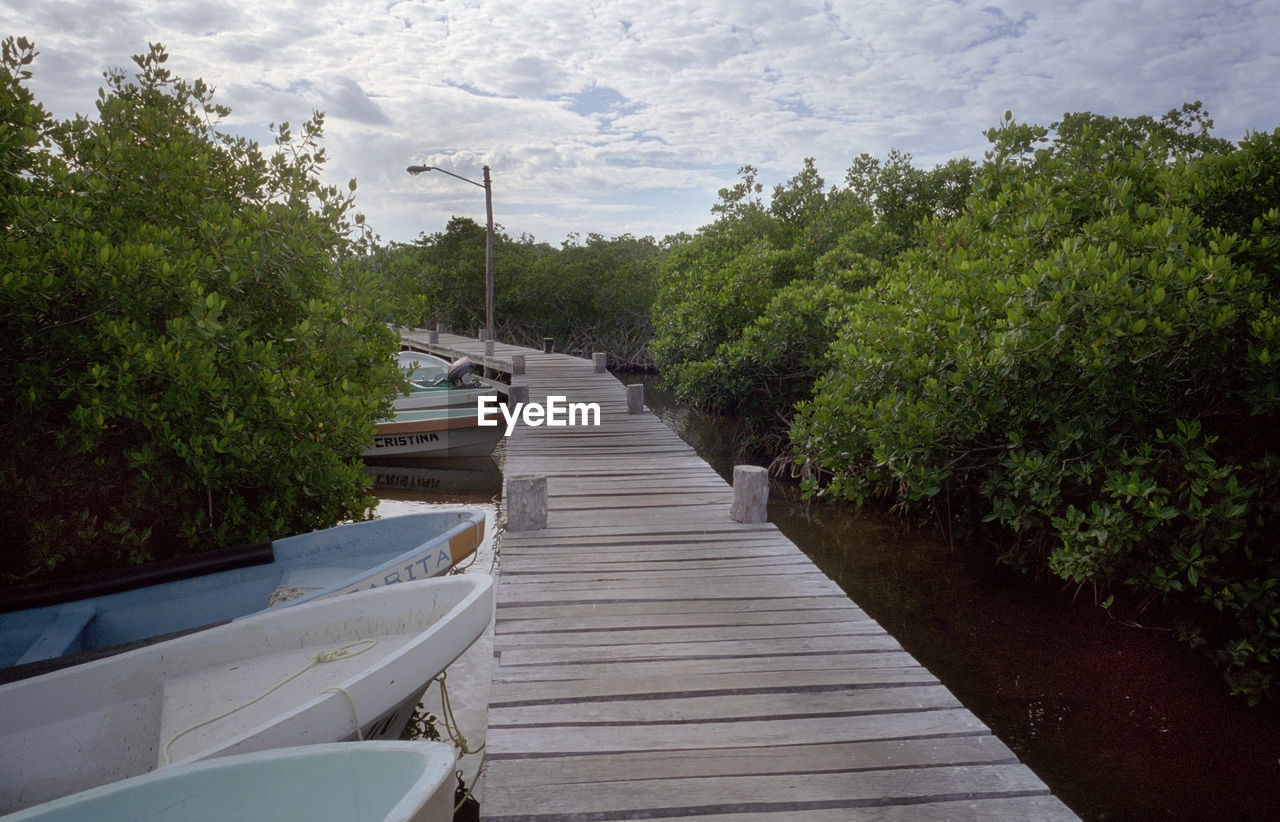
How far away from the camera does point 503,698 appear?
3.73 metres

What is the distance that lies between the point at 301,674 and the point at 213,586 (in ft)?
5.77

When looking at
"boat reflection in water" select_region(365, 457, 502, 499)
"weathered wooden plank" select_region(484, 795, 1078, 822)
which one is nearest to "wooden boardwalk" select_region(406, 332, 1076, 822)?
"weathered wooden plank" select_region(484, 795, 1078, 822)

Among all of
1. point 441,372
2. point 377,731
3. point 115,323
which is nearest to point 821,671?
point 377,731

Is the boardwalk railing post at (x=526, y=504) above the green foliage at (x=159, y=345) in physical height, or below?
below

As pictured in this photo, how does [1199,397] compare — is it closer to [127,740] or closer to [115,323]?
[127,740]

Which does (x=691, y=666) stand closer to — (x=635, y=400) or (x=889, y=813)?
(x=889, y=813)

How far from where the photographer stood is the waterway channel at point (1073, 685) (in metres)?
5.30

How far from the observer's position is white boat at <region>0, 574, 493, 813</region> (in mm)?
3832

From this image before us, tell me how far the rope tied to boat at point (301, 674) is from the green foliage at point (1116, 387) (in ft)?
16.5

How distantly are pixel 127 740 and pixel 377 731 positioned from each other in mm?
1428

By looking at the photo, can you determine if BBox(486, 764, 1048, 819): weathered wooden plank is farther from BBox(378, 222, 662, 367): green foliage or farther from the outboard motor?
BBox(378, 222, 662, 367): green foliage

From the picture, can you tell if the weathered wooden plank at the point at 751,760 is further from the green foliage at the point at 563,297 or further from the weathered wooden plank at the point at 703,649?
the green foliage at the point at 563,297

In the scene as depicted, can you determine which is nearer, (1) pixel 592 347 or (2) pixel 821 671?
(2) pixel 821 671

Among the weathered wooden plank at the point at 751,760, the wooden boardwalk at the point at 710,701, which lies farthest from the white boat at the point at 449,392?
the weathered wooden plank at the point at 751,760
